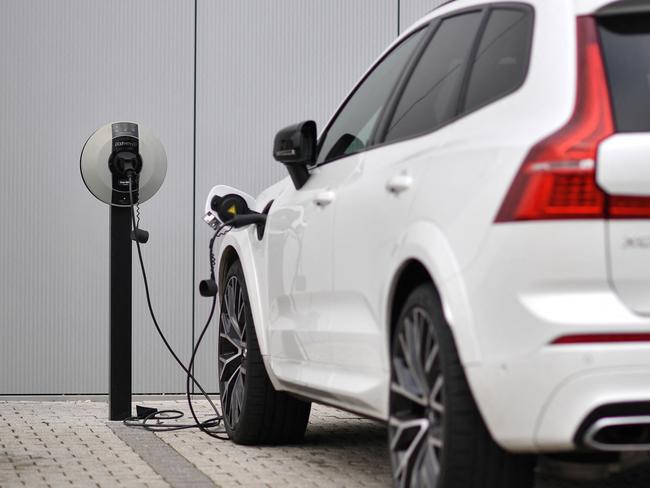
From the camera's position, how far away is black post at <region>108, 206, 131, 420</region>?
8680mm

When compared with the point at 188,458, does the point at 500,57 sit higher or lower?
higher

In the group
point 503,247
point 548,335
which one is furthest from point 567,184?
point 548,335

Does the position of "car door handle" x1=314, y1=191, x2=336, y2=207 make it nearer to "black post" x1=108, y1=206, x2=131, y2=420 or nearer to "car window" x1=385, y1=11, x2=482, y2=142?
"car window" x1=385, y1=11, x2=482, y2=142

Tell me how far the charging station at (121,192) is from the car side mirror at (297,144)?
281 centimetres

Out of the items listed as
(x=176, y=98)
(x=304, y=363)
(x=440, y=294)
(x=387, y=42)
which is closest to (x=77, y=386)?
(x=176, y=98)

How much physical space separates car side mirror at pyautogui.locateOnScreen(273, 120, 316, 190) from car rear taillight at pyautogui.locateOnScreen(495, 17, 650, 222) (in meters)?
2.11

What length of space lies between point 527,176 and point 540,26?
630 mm

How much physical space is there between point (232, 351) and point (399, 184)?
2946mm

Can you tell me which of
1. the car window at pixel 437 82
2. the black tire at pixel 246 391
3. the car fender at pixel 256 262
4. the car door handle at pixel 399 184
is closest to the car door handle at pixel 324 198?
the car window at pixel 437 82

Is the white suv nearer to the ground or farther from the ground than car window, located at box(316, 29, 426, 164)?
nearer to the ground

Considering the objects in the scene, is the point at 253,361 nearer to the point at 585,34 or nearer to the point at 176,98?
the point at 585,34

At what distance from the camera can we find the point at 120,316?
8734 mm

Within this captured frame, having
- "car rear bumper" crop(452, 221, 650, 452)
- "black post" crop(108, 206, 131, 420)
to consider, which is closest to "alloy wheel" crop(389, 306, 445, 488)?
"car rear bumper" crop(452, 221, 650, 452)

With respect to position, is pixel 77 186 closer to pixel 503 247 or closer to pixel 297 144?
pixel 297 144
